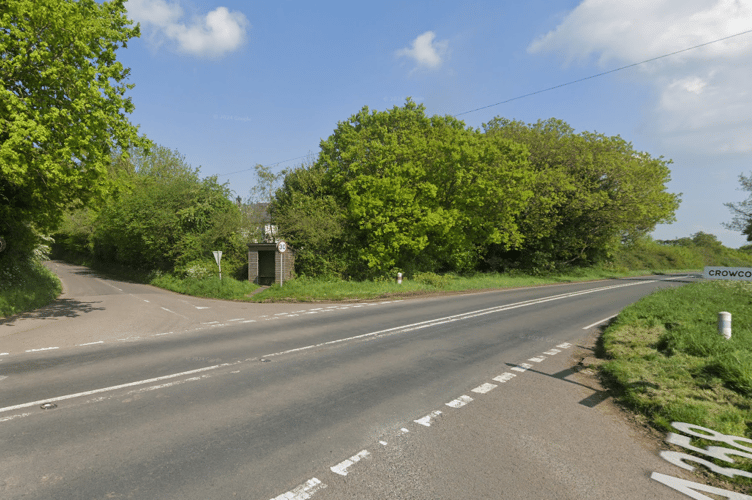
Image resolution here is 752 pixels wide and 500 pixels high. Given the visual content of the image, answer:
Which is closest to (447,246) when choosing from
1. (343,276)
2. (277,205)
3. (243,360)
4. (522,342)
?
(343,276)

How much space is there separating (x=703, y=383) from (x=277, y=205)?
956 inches

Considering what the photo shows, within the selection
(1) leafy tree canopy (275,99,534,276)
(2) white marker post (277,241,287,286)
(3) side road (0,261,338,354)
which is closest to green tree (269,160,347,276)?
(1) leafy tree canopy (275,99,534,276)

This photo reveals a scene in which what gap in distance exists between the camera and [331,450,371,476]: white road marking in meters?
3.76

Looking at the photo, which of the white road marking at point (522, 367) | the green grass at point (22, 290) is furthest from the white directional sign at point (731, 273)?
the green grass at point (22, 290)

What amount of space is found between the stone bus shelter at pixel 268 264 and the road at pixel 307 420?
12439 mm

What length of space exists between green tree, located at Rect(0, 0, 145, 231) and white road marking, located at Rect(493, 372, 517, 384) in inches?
459

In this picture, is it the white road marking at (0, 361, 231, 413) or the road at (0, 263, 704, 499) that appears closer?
the road at (0, 263, 704, 499)

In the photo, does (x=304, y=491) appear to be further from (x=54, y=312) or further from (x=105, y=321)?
(x=54, y=312)

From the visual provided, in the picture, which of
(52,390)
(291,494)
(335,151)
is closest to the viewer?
(291,494)

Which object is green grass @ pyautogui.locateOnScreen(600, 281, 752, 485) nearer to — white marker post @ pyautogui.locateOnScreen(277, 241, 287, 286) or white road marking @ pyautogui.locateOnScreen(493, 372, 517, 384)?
white road marking @ pyautogui.locateOnScreen(493, 372, 517, 384)

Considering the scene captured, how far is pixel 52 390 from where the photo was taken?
5816 mm

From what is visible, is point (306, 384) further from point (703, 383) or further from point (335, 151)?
point (335, 151)

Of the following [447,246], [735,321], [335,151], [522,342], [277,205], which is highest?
[335,151]

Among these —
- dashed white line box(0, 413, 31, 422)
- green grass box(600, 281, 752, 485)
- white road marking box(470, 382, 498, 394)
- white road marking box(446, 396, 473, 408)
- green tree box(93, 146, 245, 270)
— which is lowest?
white road marking box(470, 382, 498, 394)
